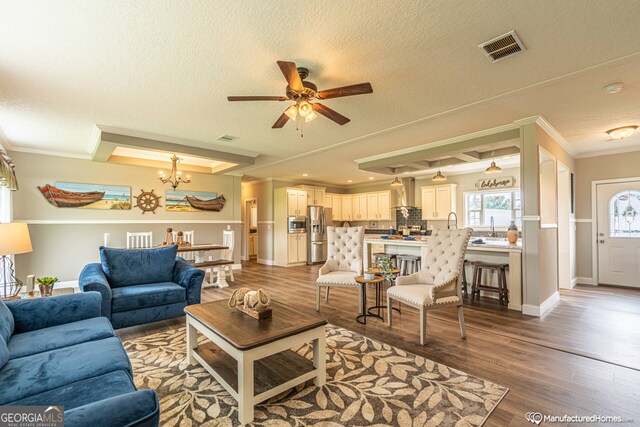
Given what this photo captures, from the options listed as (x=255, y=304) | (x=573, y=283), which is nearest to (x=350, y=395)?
(x=255, y=304)

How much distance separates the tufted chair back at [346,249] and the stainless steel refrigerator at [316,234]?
13.7ft

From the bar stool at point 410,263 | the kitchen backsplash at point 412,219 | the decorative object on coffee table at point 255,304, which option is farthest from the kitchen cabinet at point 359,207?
the decorative object on coffee table at point 255,304

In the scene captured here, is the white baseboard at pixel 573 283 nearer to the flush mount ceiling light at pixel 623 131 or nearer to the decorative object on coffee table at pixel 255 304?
the flush mount ceiling light at pixel 623 131

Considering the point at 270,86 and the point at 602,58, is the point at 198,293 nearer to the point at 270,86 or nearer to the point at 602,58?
the point at 270,86

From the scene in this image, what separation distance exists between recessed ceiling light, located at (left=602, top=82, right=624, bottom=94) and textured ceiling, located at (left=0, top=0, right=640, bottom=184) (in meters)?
0.06

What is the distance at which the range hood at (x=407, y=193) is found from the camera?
835 centimetres

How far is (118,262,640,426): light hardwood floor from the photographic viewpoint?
1969 millimetres

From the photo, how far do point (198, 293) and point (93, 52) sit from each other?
2607 millimetres

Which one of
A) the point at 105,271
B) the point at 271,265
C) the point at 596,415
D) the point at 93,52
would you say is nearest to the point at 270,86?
the point at 93,52

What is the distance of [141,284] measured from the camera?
3568 millimetres

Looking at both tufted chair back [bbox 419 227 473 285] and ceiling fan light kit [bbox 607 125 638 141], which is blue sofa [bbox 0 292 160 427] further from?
ceiling fan light kit [bbox 607 125 638 141]

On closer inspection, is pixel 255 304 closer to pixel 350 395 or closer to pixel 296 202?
pixel 350 395

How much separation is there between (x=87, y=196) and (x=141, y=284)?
134 inches

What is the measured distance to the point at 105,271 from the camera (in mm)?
3436
